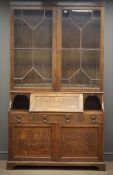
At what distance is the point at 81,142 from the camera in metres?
4.80

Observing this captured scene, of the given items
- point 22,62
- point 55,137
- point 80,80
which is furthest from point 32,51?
point 55,137

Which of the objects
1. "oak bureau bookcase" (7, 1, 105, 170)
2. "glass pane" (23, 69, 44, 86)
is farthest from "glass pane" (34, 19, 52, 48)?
"glass pane" (23, 69, 44, 86)

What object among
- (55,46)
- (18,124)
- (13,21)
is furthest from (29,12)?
(18,124)

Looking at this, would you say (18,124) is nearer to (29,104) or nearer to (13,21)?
(29,104)

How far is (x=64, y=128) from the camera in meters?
4.80

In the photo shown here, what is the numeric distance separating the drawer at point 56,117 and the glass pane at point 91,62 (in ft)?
2.10

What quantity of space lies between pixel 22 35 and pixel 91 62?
3.47 feet

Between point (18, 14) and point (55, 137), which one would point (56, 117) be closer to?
point (55, 137)

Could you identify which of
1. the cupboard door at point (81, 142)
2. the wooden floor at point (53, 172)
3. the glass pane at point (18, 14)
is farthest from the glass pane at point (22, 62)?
the wooden floor at point (53, 172)

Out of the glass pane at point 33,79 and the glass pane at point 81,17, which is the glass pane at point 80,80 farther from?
the glass pane at point 81,17

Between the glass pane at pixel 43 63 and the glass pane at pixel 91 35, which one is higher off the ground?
the glass pane at pixel 91 35

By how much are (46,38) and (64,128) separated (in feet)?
4.28

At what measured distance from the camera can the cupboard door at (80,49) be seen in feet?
16.2

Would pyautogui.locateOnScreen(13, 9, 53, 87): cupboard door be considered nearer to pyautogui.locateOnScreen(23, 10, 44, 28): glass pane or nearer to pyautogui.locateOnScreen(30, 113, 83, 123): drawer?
pyautogui.locateOnScreen(23, 10, 44, 28): glass pane
